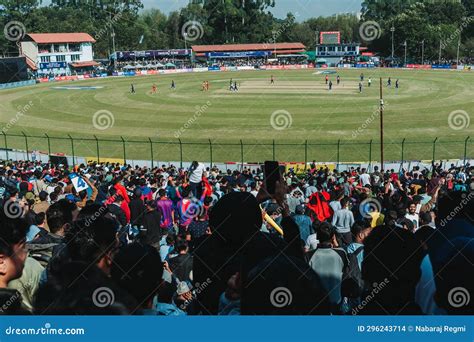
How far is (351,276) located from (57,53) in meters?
112

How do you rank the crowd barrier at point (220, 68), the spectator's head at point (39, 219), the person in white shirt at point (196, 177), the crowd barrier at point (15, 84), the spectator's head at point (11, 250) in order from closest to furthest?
the spectator's head at point (11, 250)
the spectator's head at point (39, 219)
the person in white shirt at point (196, 177)
the crowd barrier at point (15, 84)
the crowd barrier at point (220, 68)

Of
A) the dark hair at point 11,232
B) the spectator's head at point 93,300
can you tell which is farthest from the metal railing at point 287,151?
the spectator's head at point 93,300

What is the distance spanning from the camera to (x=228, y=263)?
13.5 ft

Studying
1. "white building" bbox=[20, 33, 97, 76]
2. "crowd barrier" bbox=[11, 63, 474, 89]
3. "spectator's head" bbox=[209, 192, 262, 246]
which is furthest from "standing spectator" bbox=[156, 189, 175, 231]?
"white building" bbox=[20, 33, 97, 76]

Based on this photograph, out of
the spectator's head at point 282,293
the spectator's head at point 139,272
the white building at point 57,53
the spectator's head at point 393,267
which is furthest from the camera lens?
the white building at point 57,53

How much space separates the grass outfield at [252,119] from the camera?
1227 inches

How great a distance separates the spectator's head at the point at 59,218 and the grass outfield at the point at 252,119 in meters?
20.0

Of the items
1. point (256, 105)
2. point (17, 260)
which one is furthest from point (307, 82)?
point (17, 260)

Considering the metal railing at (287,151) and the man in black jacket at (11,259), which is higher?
the man in black jacket at (11,259)

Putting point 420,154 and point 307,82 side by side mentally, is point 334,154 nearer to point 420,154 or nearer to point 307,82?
point 420,154

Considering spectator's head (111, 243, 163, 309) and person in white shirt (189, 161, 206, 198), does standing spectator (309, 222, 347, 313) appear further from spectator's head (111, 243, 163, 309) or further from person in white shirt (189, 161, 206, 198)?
person in white shirt (189, 161, 206, 198)

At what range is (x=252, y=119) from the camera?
4231cm

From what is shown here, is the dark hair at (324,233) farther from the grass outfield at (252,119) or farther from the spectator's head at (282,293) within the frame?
the grass outfield at (252,119)

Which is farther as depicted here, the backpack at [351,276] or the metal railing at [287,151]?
the metal railing at [287,151]
